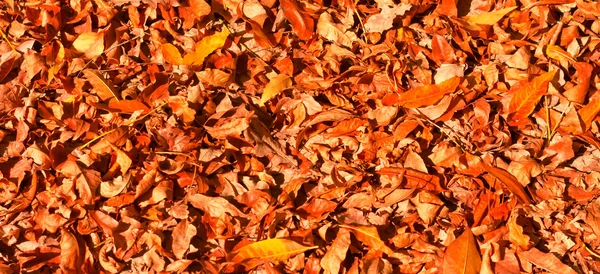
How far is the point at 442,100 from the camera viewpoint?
1498 mm

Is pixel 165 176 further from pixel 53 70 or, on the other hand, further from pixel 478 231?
pixel 478 231

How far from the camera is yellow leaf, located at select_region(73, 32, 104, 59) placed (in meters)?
1.64

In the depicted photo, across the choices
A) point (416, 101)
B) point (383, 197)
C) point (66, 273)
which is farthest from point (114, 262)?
point (416, 101)

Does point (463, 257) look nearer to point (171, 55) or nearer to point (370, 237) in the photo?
point (370, 237)

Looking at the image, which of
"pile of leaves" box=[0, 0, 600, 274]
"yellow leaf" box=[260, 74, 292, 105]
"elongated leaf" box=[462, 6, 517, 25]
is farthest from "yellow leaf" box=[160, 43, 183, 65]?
"elongated leaf" box=[462, 6, 517, 25]

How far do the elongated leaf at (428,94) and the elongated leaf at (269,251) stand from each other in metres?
0.45

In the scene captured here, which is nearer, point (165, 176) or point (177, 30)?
point (165, 176)

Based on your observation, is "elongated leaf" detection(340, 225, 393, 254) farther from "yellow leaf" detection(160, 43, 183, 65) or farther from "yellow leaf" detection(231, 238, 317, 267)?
"yellow leaf" detection(160, 43, 183, 65)

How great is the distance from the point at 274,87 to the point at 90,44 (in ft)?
1.79

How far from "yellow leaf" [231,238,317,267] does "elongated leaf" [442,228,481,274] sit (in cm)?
36

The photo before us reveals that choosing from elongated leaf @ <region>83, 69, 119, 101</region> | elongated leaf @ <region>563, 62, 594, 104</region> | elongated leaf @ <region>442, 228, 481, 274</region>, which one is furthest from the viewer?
elongated leaf @ <region>83, 69, 119, 101</region>

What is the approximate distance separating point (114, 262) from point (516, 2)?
1.25 m

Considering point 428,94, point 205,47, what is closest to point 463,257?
point 428,94

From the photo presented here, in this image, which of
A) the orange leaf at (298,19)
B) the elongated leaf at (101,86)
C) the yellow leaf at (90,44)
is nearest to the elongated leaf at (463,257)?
the orange leaf at (298,19)
